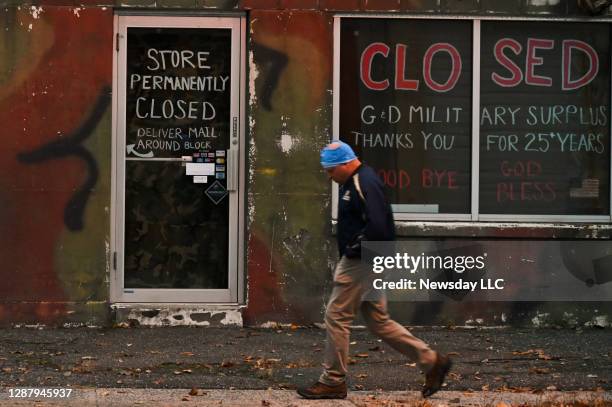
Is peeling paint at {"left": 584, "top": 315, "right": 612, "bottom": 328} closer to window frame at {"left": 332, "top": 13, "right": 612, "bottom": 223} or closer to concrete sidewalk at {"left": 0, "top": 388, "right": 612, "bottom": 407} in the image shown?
window frame at {"left": 332, "top": 13, "right": 612, "bottom": 223}

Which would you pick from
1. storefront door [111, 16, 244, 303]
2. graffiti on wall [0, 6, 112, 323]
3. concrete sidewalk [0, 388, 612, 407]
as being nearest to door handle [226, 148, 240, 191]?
storefront door [111, 16, 244, 303]

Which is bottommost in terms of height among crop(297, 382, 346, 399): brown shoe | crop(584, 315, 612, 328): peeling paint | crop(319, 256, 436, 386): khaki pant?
crop(297, 382, 346, 399): brown shoe

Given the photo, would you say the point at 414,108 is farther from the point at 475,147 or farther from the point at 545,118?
the point at 545,118

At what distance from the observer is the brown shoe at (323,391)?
792 cm

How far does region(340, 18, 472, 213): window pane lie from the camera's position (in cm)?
1136

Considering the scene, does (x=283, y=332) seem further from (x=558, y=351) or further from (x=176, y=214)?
(x=558, y=351)

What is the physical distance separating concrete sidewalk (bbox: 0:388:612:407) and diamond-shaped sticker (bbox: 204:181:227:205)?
336 cm

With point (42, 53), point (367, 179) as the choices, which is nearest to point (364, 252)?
point (367, 179)

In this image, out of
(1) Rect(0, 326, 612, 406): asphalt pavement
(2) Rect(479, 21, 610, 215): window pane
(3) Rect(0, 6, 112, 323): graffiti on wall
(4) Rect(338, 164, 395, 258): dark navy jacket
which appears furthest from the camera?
(2) Rect(479, 21, 610, 215): window pane

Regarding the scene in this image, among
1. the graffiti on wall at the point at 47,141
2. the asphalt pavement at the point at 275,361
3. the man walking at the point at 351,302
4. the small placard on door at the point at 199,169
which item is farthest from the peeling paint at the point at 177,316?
the man walking at the point at 351,302

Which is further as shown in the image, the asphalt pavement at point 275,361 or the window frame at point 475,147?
the window frame at point 475,147

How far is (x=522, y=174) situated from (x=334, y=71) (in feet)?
6.82

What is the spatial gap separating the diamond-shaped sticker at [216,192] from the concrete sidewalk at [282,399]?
3.36m

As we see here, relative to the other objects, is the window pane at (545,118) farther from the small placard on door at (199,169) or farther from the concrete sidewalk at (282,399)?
the concrete sidewalk at (282,399)
